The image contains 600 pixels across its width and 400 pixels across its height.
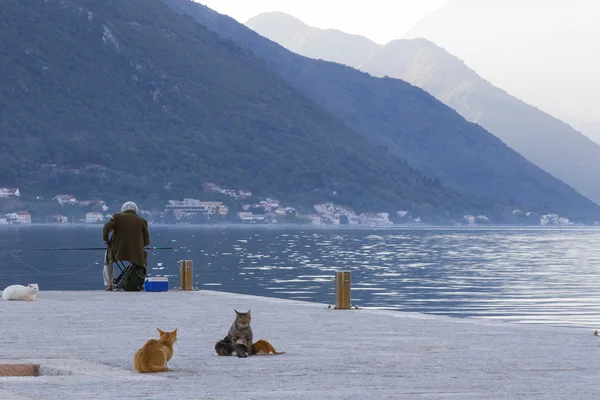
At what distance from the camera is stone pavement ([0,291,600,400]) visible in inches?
475

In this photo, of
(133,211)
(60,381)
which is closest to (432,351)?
(60,381)

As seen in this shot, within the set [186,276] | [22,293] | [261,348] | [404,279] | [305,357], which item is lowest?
[404,279]

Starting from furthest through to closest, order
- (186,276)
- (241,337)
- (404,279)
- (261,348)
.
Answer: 1. (404,279)
2. (186,276)
3. (261,348)
4. (241,337)

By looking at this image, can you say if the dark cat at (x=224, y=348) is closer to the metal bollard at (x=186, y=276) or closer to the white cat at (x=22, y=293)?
the white cat at (x=22, y=293)

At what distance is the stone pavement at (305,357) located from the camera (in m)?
12.1

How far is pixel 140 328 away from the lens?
1933cm

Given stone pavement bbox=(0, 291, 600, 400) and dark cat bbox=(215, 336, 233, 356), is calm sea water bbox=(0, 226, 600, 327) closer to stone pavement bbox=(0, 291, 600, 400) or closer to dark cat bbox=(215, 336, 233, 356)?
stone pavement bbox=(0, 291, 600, 400)

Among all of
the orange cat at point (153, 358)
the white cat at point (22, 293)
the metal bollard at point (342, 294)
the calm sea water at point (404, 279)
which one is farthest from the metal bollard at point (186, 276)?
the orange cat at point (153, 358)

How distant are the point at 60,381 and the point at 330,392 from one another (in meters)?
2.65

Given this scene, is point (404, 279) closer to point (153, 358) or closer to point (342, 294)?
point (342, 294)

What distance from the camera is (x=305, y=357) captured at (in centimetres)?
1516

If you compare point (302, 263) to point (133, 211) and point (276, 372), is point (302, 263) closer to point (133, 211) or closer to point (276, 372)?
point (133, 211)

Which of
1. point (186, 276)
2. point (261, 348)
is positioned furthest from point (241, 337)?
point (186, 276)

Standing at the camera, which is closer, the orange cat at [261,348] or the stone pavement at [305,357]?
the stone pavement at [305,357]
